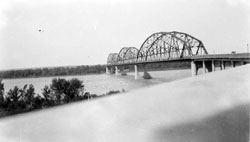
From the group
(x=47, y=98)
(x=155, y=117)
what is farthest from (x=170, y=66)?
(x=155, y=117)

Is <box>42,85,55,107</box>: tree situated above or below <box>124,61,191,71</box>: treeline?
below

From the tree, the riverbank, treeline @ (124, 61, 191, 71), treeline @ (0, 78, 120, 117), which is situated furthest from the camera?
treeline @ (124, 61, 191, 71)

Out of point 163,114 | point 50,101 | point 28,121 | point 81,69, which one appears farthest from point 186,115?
point 81,69

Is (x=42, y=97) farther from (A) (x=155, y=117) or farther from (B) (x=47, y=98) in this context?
(A) (x=155, y=117)

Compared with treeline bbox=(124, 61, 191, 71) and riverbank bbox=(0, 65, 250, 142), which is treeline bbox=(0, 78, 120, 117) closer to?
treeline bbox=(124, 61, 191, 71)

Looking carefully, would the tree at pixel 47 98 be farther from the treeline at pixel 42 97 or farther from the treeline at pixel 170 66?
the treeline at pixel 170 66

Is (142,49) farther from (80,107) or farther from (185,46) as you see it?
(80,107)

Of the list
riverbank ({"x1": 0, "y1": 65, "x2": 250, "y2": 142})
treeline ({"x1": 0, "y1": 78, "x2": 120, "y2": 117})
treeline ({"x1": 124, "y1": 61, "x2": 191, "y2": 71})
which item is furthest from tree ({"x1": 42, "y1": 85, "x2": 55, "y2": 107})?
riverbank ({"x1": 0, "y1": 65, "x2": 250, "y2": 142})

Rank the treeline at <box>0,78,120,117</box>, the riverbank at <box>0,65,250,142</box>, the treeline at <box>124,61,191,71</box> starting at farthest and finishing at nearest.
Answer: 1. the treeline at <box>124,61,191,71</box>
2. the treeline at <box>0,78,120,117</box>
3. the riverbank at <box>0,65,250,142</box>
